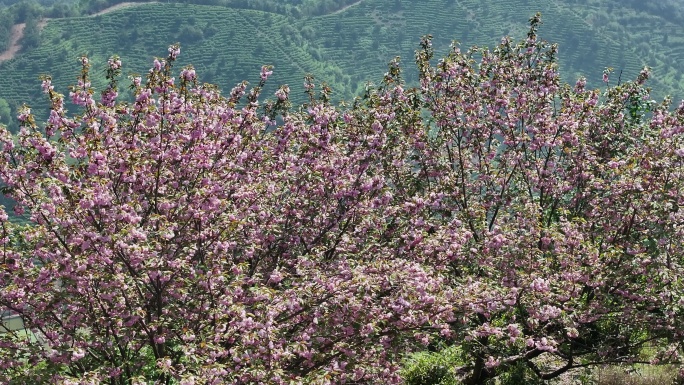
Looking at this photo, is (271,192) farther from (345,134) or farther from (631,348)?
(631,348)

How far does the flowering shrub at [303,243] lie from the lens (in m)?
8.20

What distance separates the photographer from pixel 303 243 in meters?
10.7

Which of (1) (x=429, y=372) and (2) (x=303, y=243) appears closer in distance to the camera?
(2) (x=303, y=243)

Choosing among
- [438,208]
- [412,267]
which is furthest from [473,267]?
[412,267]

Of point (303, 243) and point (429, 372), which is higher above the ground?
point (303, 243)

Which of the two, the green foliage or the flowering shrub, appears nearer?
the flowering shrub

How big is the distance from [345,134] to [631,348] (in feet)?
17.5

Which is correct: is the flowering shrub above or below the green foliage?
above

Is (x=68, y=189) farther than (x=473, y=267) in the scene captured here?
No

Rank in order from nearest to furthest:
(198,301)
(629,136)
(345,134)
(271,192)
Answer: (198,301), (271,192), (345,134), (629,136)

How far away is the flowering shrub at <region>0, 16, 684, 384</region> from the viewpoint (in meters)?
8.20

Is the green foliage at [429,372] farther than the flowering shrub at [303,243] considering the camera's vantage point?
Yes

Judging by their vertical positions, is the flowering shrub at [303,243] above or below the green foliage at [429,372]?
above

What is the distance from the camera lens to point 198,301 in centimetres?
888
